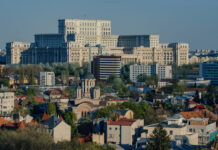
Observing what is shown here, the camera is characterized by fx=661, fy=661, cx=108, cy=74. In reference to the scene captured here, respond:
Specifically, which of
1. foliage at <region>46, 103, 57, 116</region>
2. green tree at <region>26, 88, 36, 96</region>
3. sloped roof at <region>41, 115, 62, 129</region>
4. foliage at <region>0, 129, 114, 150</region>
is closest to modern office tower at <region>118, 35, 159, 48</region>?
green tree at <region>26, 88, 36, 96</region>

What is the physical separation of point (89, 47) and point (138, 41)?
2014cm

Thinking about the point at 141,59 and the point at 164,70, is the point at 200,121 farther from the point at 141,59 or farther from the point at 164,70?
the point at 141,59

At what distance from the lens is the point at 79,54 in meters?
110

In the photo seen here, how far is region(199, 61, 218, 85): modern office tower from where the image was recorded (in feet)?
288

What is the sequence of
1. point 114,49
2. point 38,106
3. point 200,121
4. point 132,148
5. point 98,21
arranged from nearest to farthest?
point 132,148 → point 200,121 → point 38,106 → point 114,49 → point 98,21

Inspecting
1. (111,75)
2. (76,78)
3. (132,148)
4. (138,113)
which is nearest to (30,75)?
(76,78)

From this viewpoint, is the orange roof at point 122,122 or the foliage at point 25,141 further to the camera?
the orange roof at point 122,122

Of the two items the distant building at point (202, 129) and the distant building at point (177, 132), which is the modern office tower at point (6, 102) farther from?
the distant building at point (202, 129)

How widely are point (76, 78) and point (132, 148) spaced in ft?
163

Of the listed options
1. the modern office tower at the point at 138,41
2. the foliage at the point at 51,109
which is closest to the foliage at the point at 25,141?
the foliage at the point at 51,109

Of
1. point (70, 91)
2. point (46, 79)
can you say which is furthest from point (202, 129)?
point (46, 79)

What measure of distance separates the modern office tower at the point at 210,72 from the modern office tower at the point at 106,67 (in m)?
12.1

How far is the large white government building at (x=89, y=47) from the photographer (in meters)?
112

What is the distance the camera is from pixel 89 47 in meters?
110
